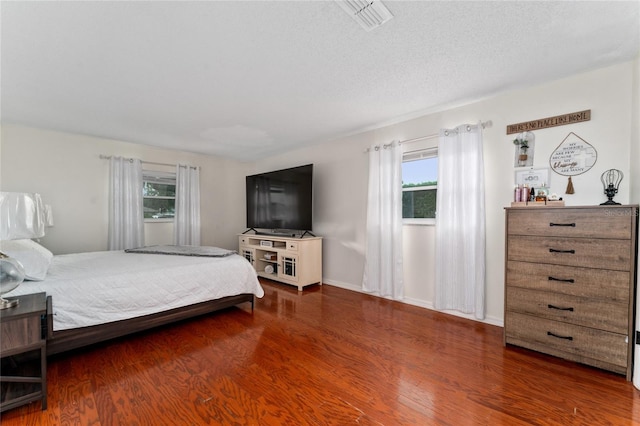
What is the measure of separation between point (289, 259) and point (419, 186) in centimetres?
220

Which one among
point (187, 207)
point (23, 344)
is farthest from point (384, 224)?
point (187, 207)

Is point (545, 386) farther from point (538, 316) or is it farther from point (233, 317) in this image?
point (233, 317)

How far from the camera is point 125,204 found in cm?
424

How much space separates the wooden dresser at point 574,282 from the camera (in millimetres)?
1813

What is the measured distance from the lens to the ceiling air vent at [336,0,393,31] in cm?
151

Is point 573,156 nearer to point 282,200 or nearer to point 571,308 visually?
point 571,308

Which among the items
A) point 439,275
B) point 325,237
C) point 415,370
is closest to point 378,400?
point 415,370

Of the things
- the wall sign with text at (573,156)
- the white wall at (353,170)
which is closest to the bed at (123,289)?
the white wall at (353,170)

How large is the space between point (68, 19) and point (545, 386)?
3807 millimetres

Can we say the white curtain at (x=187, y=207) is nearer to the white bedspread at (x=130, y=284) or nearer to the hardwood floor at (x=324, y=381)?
the white bedspread at (x=130, y=284)

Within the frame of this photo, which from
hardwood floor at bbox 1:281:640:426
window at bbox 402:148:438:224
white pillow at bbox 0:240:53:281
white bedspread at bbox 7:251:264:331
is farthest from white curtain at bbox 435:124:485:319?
white pillow at bbox 0:240:53:281

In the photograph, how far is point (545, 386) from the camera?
1.74m

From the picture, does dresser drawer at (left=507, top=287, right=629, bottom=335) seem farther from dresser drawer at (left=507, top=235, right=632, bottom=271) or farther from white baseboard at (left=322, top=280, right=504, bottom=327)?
white baseboard at (left=322, top=280, right=504, bottom=327)

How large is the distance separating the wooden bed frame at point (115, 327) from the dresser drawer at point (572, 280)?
2.82 metres
